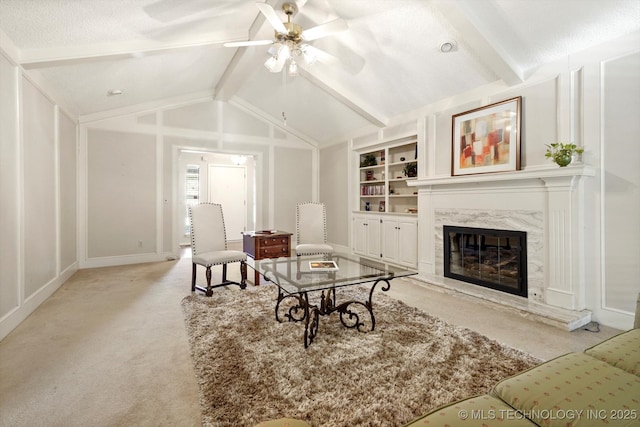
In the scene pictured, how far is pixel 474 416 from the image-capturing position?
0.88 metres

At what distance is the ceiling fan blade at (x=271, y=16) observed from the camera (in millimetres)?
2400

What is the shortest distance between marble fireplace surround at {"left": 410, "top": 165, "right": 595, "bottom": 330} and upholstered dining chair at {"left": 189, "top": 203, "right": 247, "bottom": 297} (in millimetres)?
2502

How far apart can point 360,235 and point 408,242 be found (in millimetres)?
1246

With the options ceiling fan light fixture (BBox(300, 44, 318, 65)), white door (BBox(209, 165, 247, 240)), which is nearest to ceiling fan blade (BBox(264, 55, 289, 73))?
ceiling fan light fixture (BBox(300, 44, 318, 65))

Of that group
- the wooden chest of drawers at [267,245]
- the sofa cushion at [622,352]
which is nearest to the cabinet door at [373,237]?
the wooden chest of drawers at [267,245]

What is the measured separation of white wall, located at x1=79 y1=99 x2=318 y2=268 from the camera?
4.96 meters

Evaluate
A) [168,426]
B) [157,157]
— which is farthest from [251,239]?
[168,426]

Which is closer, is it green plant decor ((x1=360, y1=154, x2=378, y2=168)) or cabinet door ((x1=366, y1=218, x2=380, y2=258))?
cabinet door ((x1=366, y1=218, x2=380, y2=258))

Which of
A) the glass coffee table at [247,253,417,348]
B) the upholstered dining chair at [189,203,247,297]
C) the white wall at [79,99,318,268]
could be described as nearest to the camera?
the glass coffee table at [247,253,417,348]

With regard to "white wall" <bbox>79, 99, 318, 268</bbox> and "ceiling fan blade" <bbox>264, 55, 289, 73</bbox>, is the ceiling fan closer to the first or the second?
"ceiling fan blade" <bbox>264, 55, 289, 73</bbox>

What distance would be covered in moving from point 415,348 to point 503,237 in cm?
200

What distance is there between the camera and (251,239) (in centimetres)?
438

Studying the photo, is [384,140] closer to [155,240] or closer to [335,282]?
[335,282]

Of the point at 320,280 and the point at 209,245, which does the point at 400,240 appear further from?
the point at 209,245
